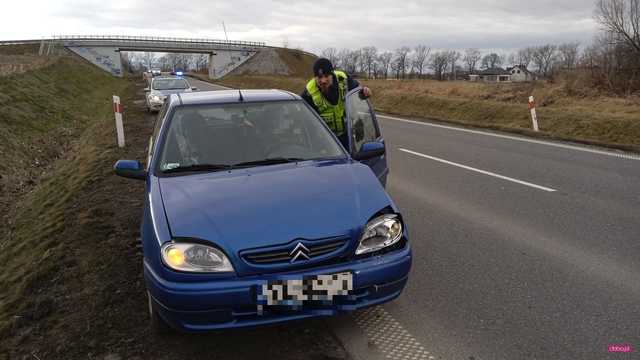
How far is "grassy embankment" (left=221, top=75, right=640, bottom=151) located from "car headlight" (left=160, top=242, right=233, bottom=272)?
9943mm

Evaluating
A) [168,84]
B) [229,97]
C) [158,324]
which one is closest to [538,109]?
[229,97]

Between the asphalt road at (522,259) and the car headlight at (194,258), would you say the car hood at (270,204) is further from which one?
the asphalt road at (522,259)

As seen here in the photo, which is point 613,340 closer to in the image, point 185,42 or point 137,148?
point 137,148

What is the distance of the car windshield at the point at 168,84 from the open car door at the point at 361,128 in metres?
15.8

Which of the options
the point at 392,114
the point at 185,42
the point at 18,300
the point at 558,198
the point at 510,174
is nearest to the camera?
the point at 18,300

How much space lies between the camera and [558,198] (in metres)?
6.31

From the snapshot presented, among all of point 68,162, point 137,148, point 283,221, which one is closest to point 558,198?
point 283,221

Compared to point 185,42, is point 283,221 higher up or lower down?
lower down

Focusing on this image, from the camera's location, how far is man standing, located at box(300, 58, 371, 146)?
540 centimetres

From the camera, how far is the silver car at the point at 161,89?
18.1 meters

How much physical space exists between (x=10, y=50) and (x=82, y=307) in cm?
9081

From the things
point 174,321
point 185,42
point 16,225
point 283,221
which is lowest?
point 16,225

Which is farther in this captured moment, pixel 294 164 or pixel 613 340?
pixel 294 164

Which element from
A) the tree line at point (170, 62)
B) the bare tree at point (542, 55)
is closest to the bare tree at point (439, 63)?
the bare tree at point (542, 55)
